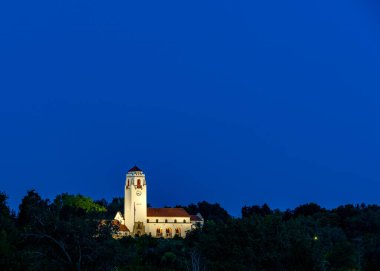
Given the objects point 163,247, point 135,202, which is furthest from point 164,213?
point 163,247

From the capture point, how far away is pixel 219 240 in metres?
40.5

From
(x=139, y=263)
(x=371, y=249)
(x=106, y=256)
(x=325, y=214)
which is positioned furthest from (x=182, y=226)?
(x=106, y=256)

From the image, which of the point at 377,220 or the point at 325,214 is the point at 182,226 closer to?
the point at 325,214

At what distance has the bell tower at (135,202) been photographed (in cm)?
10425

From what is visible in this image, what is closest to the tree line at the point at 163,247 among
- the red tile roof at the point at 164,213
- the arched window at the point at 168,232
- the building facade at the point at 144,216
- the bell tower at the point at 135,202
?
the bell tower at the point at 135,202

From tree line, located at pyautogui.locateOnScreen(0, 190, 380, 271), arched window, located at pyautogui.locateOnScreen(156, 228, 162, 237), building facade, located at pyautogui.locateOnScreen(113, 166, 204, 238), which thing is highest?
building facade, located at pyautogui.locateOnScreen(113, 166, 204, 238)

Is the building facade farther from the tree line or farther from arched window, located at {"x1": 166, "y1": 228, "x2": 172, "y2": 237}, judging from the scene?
the tree line

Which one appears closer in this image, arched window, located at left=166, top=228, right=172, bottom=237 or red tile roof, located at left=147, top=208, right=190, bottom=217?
arched window, located at left=166, top=228, right=172, bottom=237

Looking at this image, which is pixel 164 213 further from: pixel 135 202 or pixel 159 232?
pixel 135 202

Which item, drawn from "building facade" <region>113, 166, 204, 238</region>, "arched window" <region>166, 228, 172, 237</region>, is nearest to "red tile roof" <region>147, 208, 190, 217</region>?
"building facade" <region>113, 166, 204, 238</region>

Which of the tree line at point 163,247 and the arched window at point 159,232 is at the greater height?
the arched window at point 159,232

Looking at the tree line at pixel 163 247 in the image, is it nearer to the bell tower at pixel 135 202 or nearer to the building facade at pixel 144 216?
the bell tower at pixel 135 202

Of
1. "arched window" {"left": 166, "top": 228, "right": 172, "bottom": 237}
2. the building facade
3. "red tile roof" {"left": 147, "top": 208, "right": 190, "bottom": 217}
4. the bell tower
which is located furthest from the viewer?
"red tile roof" {"left": 147, "top": 208, "right": 190, "bottom": 217}

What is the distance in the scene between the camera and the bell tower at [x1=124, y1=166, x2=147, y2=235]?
10425 centimetres
